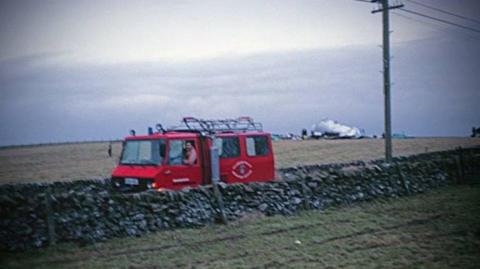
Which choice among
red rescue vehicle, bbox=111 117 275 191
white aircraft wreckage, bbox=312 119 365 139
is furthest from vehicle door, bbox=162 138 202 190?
white aircraft wreckage, bbox=312 119 365 139

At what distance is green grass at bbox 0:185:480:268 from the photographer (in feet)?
27.7

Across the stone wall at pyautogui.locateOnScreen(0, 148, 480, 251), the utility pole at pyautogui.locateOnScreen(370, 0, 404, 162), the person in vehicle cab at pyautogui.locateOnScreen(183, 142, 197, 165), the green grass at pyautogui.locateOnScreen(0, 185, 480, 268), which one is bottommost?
the green grass at pyautogui.locateOnScreen(0, 185, 480, 268)

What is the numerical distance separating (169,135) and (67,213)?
3653 mm

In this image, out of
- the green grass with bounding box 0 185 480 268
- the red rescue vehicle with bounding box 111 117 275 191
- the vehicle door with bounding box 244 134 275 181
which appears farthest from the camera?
the vehicle door with bounding box 244 134 275 181

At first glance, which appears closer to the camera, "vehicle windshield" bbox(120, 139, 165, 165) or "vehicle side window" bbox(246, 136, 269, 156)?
"vehicle windshield" bbox(120, 139, 165, 165)

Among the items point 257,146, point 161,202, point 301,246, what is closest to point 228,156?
point 257,146

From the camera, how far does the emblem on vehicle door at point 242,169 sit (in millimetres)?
13586

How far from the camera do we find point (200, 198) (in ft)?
38.1

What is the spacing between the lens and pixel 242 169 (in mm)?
13820

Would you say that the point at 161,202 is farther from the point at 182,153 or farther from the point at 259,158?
the point at 259,158

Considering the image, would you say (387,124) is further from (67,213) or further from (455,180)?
(67,213)

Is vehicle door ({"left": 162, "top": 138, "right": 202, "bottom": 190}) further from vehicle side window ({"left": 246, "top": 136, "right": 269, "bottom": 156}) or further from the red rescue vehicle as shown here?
vehicle side window ({"left": 246, "top": 136, "right": 269, "bottom": 156})

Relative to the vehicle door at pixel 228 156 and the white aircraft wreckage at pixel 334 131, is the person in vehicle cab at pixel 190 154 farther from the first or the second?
the white aircraft wreckage at pixel 334 131

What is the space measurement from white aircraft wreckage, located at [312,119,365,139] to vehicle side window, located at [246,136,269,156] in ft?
174
